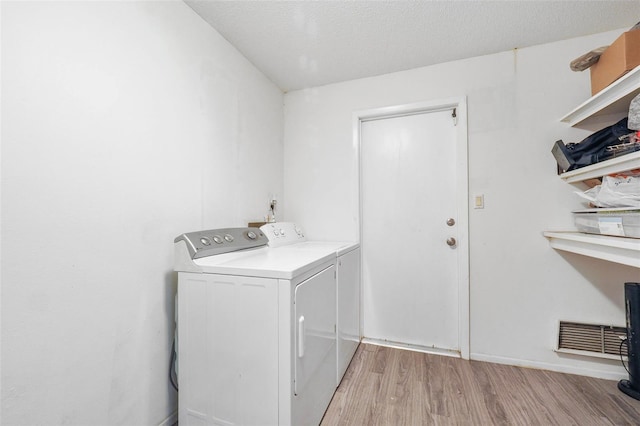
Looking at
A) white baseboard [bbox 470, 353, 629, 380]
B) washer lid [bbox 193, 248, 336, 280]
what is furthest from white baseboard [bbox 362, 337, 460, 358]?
washer lid [bbox 193, 248, 336, 280]

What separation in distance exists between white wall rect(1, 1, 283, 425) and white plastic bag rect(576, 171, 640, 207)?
2.26 meters

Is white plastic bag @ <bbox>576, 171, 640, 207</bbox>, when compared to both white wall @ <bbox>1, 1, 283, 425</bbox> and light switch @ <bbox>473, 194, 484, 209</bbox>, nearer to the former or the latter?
light switch @ <bbox>473, 194, 484, 209</bbox>

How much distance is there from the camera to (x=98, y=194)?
42.6 inches

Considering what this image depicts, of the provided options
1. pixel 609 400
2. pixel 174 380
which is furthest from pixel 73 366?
pixel 609 400

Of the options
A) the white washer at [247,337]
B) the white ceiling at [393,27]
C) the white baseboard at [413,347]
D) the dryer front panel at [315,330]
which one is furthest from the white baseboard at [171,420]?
the white ceiling at [393,27]

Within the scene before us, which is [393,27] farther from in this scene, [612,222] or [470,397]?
[470,397]

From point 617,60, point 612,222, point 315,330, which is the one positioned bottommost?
point 315,330

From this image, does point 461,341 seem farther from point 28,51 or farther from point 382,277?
point 28,51

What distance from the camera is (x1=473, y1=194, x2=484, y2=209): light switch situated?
201cm

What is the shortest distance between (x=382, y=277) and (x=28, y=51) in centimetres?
243

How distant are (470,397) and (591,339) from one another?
38.7 inches

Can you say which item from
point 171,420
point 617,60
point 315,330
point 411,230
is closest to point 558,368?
point 411,230

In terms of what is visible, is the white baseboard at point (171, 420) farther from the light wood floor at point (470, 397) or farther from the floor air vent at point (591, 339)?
the floor air vent at point (591, 339)

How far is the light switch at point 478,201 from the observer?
6.61 feet
